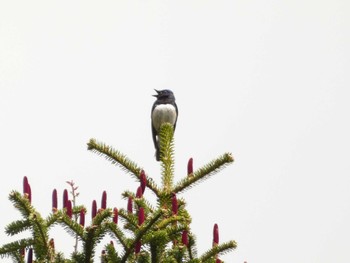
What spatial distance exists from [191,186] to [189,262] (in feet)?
2.77

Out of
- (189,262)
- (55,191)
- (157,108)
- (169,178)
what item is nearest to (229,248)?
(189,262)

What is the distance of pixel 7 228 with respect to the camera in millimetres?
4148

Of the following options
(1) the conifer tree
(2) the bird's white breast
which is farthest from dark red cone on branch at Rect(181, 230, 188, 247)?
(2) the bird's white breast

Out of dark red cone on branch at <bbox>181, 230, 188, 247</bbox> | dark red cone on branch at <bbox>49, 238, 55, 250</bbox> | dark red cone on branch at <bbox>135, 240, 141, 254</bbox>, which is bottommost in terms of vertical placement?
dark red cone on branch at <bbox>135, 240, 141, 254</bbox>

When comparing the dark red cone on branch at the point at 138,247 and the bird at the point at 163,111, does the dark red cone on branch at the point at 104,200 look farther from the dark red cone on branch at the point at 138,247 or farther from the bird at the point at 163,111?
the bird at the point at 163,111

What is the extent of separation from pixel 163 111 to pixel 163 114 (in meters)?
0.05

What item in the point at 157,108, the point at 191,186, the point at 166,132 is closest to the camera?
the point at 191,186

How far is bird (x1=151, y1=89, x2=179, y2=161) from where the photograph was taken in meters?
11.1

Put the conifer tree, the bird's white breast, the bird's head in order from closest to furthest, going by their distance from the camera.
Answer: the conifer tree
the bird's white breast
the bird's head

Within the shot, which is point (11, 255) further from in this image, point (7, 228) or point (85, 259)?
point (85, 259)

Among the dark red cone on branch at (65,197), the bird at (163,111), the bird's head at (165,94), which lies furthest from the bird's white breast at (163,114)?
the dark red cone on branch at (65,197)

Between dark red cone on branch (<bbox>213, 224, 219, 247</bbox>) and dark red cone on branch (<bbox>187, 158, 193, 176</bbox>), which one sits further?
dark red cone on branch (<bbox>187, 158, 193, 176</bbox>)

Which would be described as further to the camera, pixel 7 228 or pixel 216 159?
pixel 216 159

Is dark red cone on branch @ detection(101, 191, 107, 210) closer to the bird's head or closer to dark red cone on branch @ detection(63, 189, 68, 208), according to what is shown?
dark red cone on branch @ detection(63, 189, 68, 208)
